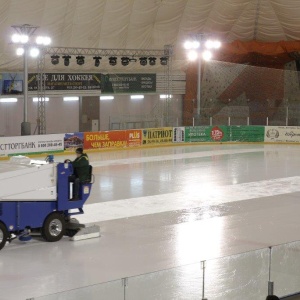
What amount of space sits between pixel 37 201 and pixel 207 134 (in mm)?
25409

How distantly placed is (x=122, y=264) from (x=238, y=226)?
180 inches

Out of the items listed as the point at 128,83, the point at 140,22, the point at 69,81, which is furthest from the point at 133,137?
the point at 140,22

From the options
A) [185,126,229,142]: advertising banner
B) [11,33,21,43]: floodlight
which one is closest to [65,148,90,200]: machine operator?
[11,33,21,43]: floodlight

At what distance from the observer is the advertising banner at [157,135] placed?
121 ft

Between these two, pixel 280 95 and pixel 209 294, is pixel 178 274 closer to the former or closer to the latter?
pixel 209 294

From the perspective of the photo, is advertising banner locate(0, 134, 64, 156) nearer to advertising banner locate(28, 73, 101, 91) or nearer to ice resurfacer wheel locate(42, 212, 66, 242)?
advertising banner locate(28, 73, 101, 91)

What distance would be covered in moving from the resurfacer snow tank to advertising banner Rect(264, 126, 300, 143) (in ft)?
82.8

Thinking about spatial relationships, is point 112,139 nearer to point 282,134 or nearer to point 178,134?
point 178,134

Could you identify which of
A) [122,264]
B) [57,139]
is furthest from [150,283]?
[57,139]

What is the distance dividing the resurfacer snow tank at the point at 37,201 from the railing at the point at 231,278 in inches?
256

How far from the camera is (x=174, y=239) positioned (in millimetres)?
16047

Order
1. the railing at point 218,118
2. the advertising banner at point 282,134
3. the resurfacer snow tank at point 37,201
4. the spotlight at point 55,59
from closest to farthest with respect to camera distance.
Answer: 1. the resurfacer snow tank at point 37,201
2. the spotlight at point 55,59
3. the advertising banner at point 282,134
4. the railing at point 218,118

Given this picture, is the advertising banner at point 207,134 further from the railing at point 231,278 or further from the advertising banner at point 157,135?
the railing at point 231,278

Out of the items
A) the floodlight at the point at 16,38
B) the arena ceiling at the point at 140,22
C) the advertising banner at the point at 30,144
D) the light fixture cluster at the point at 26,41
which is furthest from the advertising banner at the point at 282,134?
the floodlight at the point at 16,38
